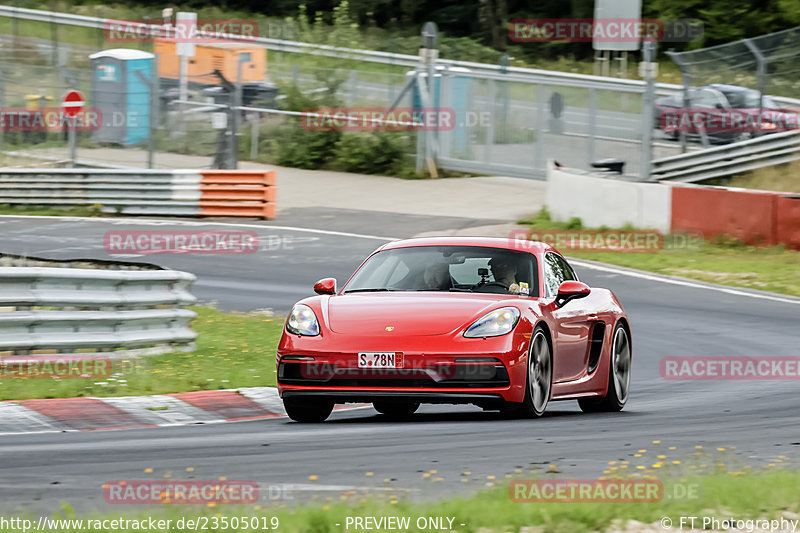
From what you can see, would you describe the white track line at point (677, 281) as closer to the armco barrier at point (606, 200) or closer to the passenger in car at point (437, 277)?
the armco barrier at point (606, 200)

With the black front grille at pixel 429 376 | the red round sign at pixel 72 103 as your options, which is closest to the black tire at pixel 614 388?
the black front grille at pixel 429 376

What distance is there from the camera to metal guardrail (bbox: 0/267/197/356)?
1030cm

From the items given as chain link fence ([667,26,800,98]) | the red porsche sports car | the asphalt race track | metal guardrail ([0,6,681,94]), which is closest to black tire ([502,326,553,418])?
the red porsche sports car

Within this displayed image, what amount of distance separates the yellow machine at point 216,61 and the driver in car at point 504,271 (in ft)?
88.0

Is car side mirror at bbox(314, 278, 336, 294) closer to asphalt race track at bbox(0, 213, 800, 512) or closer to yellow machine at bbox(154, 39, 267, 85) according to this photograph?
asphalt race track at bbox(0, 213, 800, 512)

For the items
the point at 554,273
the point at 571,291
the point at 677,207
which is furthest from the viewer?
the point at 677,207

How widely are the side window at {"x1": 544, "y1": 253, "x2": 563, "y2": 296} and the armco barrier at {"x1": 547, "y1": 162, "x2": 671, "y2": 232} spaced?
12.8m

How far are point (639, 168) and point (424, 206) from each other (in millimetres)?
4275

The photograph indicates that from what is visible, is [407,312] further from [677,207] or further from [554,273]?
[677,207]

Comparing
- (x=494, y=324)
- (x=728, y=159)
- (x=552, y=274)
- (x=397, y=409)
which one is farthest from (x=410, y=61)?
(x=494, y=324)

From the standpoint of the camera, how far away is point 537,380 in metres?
9.18

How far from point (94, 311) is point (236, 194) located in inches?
613

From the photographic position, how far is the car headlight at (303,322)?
29.7 feet

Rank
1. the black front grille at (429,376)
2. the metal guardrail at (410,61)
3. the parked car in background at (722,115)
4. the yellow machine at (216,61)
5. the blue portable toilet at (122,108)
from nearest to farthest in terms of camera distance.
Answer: the black front grille at (429,376) < the parked car in background at (722,115) < the metal guardrail at (410,61) < the blue portable toilet at (122,108) < the yellow machine at (216,61)
